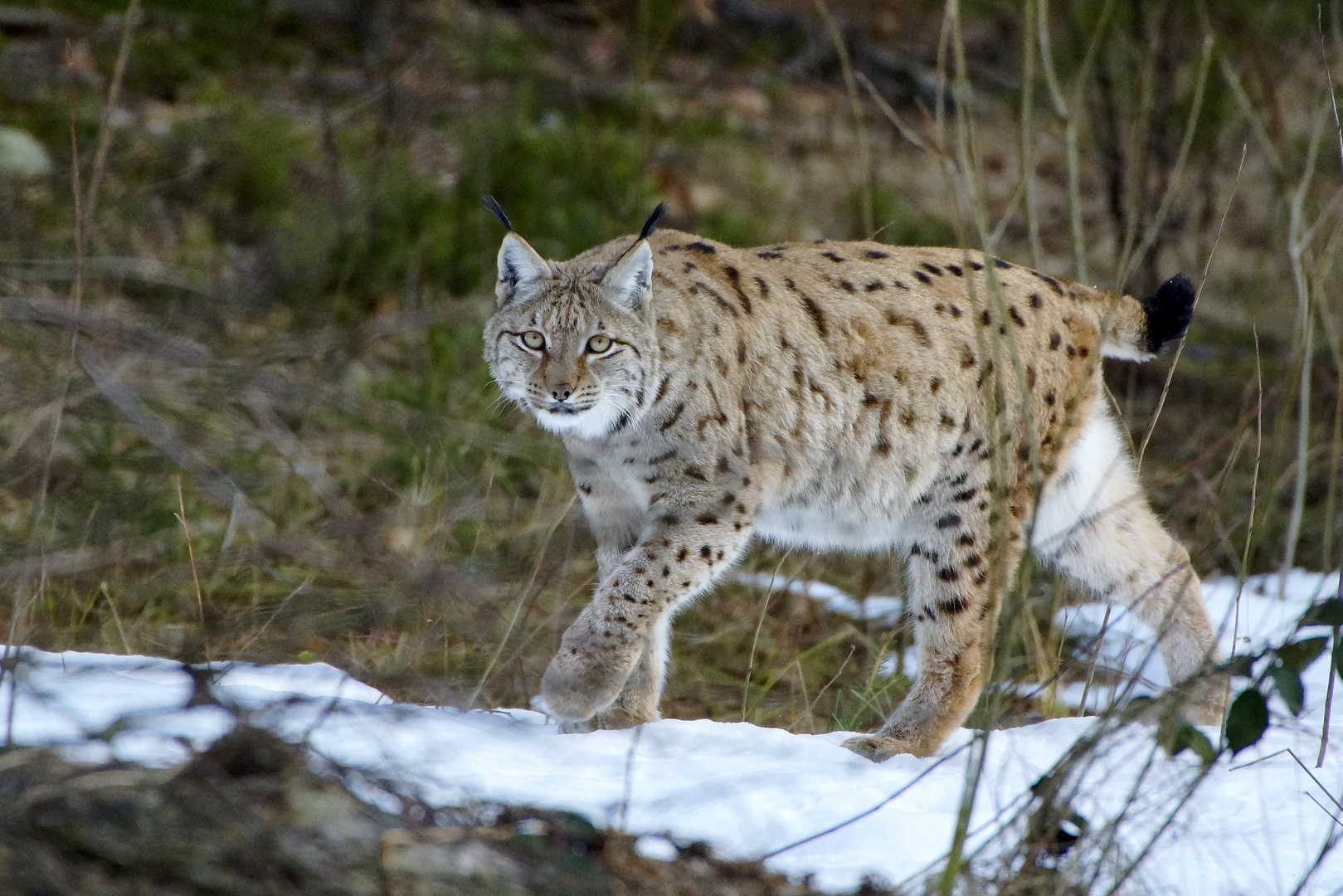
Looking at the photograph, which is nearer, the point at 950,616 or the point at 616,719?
the point at 616,719

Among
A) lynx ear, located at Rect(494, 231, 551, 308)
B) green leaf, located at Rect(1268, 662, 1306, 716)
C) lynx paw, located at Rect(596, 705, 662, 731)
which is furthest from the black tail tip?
green leaf, located at Rect(1268, 662, 1306, 716)

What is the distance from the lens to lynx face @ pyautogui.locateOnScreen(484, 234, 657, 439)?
4254mm

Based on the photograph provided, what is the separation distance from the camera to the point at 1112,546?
15.7 ft

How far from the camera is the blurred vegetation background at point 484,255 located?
95.0 inches

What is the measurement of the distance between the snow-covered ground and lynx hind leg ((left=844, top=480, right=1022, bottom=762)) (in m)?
0.47

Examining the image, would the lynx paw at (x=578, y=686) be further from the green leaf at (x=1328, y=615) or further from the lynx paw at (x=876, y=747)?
the green leaf at (x=1328, y=615)

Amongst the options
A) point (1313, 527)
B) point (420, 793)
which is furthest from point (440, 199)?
point (420, 793)

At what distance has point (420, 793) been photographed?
8.89 ft

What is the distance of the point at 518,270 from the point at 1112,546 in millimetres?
2143

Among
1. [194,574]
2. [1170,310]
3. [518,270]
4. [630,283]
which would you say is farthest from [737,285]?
[194,574]

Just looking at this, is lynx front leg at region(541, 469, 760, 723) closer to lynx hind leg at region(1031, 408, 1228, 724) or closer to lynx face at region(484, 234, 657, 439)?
lynx face at region(484, 234, 657, 439)

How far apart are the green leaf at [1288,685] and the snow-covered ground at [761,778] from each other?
8 centimetres

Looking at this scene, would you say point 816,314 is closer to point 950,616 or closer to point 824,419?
point 824,419

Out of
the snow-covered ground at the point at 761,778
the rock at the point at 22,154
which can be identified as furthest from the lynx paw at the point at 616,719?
the rock at the point at 22,154
